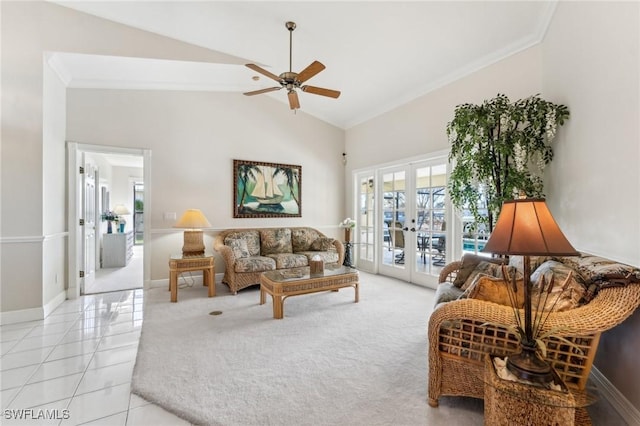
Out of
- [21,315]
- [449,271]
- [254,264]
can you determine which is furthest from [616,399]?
[21,315]

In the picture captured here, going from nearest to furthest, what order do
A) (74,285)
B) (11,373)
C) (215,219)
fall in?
(11,373) < (74,285) < (215,219)

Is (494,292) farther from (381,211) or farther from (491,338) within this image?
(381,211)

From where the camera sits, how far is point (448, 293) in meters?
2.42

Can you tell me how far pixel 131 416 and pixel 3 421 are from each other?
72 cm

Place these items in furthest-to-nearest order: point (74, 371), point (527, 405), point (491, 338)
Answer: point (74, 371)
point (491, 338)
point (527, 405)

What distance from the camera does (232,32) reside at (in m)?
3.62

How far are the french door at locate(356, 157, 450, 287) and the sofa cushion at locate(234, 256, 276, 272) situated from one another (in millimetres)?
2186

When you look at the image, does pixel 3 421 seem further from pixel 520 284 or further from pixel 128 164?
pixel 128 164

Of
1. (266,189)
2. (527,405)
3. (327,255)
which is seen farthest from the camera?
(266,189)

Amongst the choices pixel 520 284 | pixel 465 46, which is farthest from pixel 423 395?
pixel 465 46

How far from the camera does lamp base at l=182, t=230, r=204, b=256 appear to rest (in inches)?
168

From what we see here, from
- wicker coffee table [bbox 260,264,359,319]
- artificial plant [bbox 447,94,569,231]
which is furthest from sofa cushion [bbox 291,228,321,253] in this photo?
artificial plant [bbox 447,94,569,231]

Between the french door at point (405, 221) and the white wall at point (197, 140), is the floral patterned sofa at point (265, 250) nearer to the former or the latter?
the white wall at point (197, 140)

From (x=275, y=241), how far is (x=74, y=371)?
3127 mm
